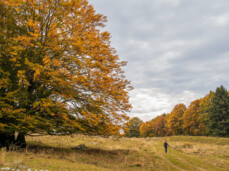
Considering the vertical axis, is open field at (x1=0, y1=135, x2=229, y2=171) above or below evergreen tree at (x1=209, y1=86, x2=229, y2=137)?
below

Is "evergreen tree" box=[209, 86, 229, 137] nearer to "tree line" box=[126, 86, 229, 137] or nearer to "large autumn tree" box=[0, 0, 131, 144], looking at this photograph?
"tree line" box=[126, 86, 229, 137]

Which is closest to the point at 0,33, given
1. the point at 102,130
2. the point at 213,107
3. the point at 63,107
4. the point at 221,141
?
the point at 63,107

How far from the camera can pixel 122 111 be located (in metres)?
11.9

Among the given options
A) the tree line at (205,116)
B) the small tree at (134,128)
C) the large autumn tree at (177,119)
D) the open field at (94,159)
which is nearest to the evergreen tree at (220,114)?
the tree line at (205,116)

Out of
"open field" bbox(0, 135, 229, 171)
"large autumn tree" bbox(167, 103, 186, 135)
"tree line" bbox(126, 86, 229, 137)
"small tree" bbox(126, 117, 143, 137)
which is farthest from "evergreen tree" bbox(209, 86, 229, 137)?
"small tree" bbox(126, 117, 143, 137)

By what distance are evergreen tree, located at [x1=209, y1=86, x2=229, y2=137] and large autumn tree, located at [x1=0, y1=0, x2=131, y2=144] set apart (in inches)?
2047

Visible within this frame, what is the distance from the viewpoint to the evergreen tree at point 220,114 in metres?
51.6

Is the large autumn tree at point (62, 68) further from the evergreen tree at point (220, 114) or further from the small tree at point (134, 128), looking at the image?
the small tree at point (134, 128)

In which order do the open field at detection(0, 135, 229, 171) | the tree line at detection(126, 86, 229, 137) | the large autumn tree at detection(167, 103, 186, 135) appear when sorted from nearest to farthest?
the open field at detection(0, 135, 229, 171) < the tree line at detection(126, 86, 229, 137) < the large autumn tree at detection(167, 103, 186, 135)

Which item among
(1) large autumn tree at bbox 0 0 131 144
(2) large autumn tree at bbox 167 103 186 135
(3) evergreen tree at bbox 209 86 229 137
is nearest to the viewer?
(1) large autumn tree at bbox 0 0 131 144

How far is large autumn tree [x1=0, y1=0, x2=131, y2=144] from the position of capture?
989 cm

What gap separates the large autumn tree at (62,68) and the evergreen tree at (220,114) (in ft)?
171

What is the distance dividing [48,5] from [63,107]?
6.60 m

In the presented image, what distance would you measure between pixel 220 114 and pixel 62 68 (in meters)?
56.6
